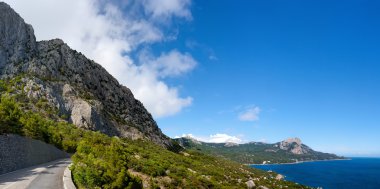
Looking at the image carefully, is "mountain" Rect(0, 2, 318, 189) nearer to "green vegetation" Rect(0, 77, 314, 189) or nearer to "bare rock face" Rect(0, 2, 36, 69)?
"bare rock face" Rect(0, 2, 36, 69)

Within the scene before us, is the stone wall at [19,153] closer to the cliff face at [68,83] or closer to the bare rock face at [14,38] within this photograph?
the cliff face at [68,83]

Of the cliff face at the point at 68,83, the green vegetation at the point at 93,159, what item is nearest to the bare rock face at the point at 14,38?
the cliff face at the point at 68,83

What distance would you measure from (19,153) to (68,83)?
7590cm

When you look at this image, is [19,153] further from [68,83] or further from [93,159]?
[68,83]

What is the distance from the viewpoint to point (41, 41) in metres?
119

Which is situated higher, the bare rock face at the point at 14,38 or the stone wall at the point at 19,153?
the bare rock face at the point at 14,38

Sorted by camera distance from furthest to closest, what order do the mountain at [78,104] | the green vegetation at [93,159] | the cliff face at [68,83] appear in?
the cliff face at [68,83] < the mountain at [78,104] < the green vegetation at [93,159]

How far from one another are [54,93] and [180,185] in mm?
58517

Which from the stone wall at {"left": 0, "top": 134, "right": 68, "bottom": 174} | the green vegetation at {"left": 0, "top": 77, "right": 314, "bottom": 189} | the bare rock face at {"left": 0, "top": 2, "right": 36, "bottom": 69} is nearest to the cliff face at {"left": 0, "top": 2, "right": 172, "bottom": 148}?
the bare rock face at {"left": 0, "top": 2, "right": 36, "bottom": 69}

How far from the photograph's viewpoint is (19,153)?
A: 32906 mm

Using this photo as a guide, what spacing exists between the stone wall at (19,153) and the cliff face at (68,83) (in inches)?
1898

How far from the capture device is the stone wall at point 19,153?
28.4 m

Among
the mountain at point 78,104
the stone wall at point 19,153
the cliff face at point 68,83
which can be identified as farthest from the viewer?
the cliff face at point 68,83

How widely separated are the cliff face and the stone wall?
48201 millimetres
